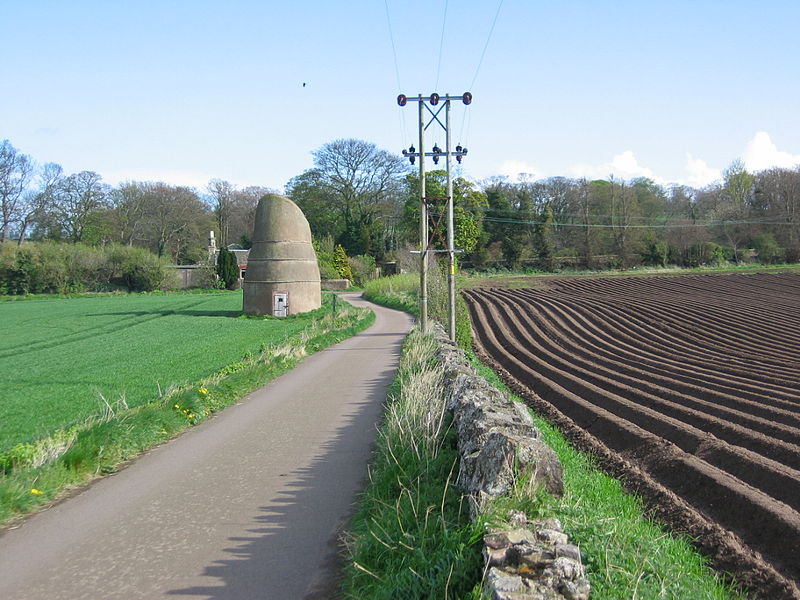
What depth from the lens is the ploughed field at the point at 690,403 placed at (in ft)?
22.3

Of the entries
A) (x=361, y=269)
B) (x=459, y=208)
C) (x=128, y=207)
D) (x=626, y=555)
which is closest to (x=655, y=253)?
(x=459, y=208)

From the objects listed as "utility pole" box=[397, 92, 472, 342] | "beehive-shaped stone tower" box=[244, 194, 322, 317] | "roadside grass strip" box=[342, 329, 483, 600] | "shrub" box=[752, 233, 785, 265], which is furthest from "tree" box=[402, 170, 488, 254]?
"roadside grass strip" box=[342, 329, 483, 600]

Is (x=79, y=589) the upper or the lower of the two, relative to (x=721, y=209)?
lower

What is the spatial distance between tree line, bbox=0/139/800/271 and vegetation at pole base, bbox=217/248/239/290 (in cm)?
656

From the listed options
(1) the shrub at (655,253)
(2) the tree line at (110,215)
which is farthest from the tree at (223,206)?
(1) the shrub at (655,253)

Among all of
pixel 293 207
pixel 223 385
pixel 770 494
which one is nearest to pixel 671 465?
pixel 770 494

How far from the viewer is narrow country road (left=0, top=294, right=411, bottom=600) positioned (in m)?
5.43

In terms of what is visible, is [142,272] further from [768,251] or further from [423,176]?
[768,251]

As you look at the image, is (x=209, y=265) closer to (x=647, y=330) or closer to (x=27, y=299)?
(x=27, y=299)

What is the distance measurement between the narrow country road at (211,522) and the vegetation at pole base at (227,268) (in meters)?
58.5

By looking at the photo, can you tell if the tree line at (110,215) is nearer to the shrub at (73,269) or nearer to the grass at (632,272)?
the shrub at (73,269)

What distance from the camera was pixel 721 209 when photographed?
7919 cm

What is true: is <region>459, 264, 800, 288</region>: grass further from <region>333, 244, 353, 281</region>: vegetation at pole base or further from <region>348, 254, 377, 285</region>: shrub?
<region>333, 244, 353, 281</region>: vegetation at pole base

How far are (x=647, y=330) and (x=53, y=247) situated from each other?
55.8 metres
